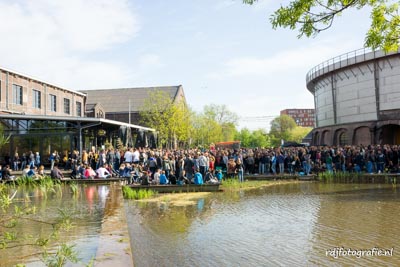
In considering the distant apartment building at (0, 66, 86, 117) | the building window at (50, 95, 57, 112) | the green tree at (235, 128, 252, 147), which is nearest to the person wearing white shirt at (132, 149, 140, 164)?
the distant apartment building at (0, 66, 86, 117)

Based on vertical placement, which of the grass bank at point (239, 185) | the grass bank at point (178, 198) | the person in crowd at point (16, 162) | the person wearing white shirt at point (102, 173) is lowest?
the grass bank at point (178, 198)

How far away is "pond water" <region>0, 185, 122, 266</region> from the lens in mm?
5875

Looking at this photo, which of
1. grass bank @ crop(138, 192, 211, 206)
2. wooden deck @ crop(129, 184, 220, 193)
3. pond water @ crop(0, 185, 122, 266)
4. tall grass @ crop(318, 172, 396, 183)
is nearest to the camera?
pond water @ crop(0, 185, 122, 266)

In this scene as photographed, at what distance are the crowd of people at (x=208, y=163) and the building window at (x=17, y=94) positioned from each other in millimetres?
10667

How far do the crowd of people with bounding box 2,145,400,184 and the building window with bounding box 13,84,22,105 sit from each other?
1067 cm

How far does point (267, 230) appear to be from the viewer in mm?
9633

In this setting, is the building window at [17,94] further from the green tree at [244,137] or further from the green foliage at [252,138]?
the green tree at [244,137]

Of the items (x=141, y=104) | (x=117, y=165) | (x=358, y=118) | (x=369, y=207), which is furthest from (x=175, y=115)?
(x=369, y=207)

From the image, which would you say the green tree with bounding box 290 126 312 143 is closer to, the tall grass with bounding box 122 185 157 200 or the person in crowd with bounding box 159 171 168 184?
the person in crowd with bounding box 159 171 168 184

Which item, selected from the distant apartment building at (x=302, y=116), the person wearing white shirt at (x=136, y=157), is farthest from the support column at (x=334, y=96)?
the distant apartment building at (x=302, y=116)

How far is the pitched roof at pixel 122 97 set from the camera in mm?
59156

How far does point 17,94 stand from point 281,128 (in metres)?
76.4

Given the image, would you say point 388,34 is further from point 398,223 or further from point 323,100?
point 323,100

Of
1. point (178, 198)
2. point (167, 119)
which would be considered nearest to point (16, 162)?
point (178, 198)
